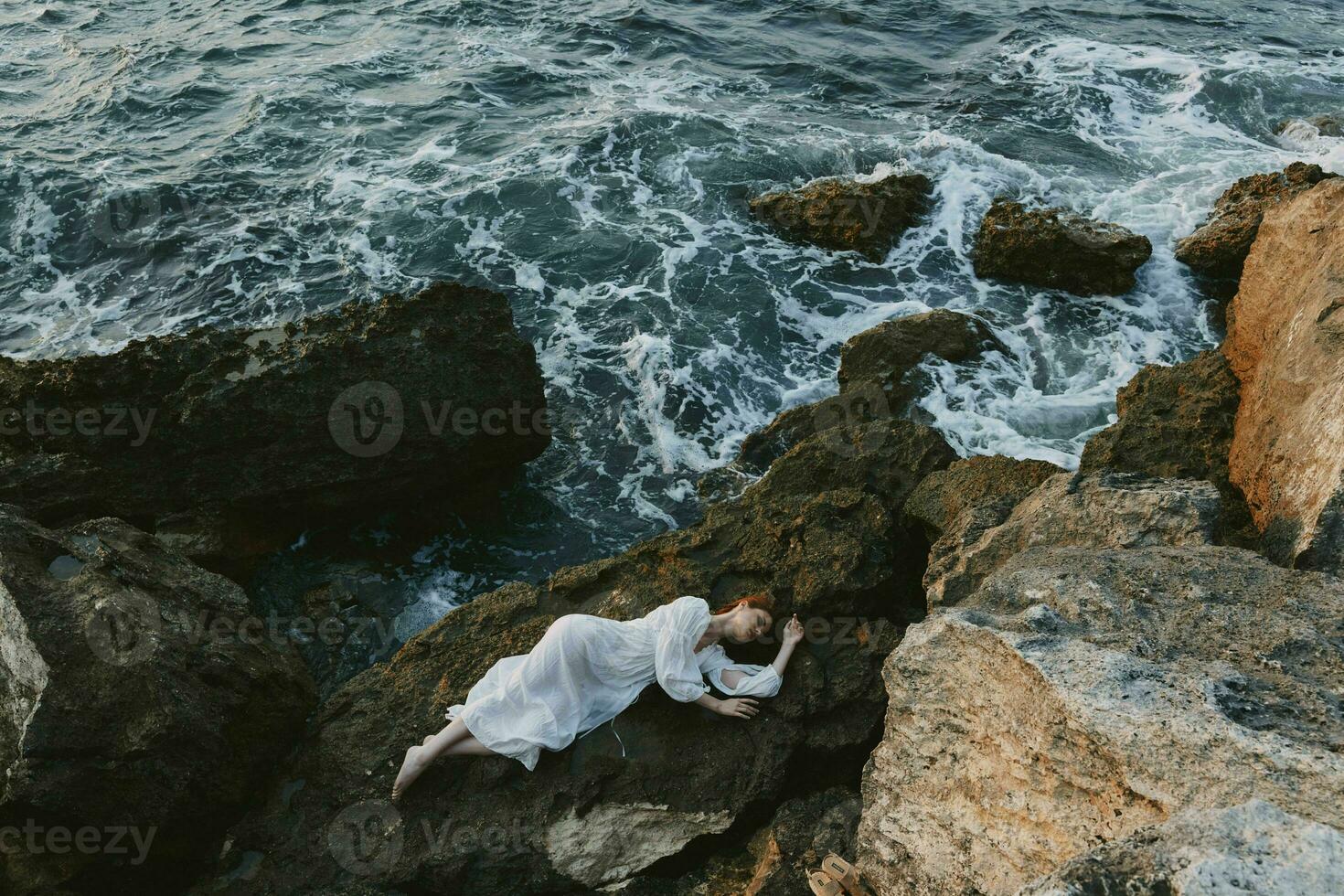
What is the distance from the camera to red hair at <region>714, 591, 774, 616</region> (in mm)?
6398

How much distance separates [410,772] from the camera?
579 centimetres

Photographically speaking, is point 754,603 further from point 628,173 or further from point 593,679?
point 628,173

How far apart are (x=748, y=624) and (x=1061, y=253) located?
8.13m

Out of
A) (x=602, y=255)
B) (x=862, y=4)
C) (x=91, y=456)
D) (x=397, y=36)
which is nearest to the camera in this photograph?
(x=91, y=456)

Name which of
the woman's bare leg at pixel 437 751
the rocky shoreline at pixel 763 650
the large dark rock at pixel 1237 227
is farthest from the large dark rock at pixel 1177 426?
the large dark rock at pixel 1237 227

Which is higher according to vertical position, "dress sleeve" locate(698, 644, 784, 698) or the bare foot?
"dress sleeve" locate(698, 644, 784, 698)

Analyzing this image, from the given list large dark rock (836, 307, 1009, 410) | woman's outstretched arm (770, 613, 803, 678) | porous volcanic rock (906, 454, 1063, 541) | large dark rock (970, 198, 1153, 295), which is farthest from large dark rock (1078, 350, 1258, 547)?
large dark rock (970, 198, 1153, 295)

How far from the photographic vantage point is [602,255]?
524 inches

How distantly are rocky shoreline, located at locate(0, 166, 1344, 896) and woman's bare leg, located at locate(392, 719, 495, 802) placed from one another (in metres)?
0.10

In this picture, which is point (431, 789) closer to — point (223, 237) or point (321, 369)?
point (321, 369)

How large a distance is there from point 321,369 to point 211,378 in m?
0.90

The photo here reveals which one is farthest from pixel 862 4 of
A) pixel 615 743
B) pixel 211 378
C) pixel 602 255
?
pixel 615 743

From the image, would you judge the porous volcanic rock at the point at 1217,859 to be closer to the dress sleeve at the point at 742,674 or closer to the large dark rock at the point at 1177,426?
the dress sleeve at the point at 742,674

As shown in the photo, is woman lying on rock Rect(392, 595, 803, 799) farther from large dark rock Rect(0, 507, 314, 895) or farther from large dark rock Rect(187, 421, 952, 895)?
large dark rock Rect(0, 507, 314, 895)
